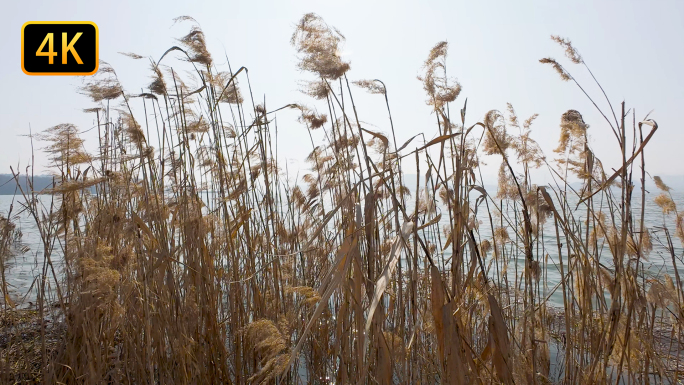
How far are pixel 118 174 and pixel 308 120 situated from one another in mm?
903

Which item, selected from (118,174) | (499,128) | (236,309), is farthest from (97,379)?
(499,128)

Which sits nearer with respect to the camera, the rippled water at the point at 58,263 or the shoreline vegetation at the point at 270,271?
the shoreline vegetation at the point at 270,271

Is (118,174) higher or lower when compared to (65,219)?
higher

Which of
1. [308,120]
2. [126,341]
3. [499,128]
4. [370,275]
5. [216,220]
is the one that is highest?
[308,120]

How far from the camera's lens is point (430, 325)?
1.28 meters

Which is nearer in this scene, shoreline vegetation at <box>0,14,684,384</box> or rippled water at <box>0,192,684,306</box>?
shoreline vegetation at <box>0,14,684,384</box>

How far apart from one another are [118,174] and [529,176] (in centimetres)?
190

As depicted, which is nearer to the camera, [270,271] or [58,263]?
[270,271]

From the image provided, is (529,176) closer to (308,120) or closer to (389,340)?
(308,120)

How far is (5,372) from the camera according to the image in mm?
1821

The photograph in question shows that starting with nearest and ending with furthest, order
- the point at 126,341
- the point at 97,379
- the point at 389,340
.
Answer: the point at 389,340 < the point at 97,379 < the point at 126,341

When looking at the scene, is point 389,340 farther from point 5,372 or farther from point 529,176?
point 5,372

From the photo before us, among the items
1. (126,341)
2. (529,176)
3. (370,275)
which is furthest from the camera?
(529,176)

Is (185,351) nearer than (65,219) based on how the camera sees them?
Yes
